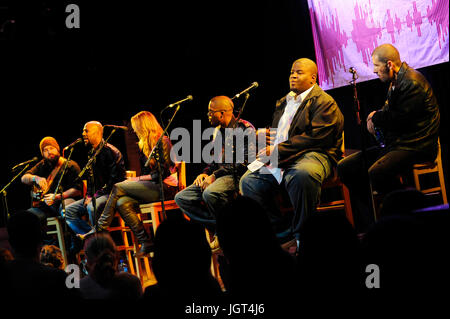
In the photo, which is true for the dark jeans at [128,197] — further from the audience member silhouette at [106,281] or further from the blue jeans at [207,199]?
the audience member silhouette at [106,281]

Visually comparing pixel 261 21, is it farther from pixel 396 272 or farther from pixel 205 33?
pixel 396 272

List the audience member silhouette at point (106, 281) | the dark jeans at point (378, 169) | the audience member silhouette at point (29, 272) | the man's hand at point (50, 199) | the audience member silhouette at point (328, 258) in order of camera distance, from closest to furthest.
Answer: the audience member silhouette at point (328, 258)
the audience member silhouette at point (29, 272)
the audience member silhouette at point (106, 281)
the dark jeans at point (378, 169)
the man's hand at point (50, 199)

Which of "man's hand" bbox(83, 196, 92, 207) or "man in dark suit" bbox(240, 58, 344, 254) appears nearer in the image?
"man in dark suit" bbox(240, 58, 344, 254)

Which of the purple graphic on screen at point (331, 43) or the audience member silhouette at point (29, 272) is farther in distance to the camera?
the purple graphic on screen at point (331, 43)

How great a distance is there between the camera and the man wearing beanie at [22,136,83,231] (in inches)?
210

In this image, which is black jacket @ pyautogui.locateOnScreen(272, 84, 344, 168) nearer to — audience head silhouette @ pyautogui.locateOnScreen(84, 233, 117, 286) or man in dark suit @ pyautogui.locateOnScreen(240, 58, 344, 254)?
man in dark suit @ pyautogui.locateOnScreen(240, 58, 344, 254)

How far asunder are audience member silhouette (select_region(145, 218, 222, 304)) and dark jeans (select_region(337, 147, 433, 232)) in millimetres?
1926

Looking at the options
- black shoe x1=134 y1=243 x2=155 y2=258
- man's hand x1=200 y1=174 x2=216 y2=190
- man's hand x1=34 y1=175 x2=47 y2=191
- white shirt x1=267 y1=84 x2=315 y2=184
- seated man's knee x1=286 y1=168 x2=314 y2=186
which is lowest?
black shoe x1=134 y1=243 x2=155 y2=258

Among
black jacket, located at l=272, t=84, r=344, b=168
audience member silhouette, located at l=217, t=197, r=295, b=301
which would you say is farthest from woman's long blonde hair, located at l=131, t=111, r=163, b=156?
audience member silhouette, located at l=217, t=197, r=295, b=301

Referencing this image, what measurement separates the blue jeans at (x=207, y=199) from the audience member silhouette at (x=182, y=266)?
2.12 m

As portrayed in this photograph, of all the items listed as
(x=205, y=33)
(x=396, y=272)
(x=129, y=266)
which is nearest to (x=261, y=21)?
(x=205, y=33)

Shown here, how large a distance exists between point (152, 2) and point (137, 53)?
68 centimetres

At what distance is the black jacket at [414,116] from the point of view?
11.6ft

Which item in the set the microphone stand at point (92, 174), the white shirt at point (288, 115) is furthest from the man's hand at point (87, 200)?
the white shirt at point (288, 115)
